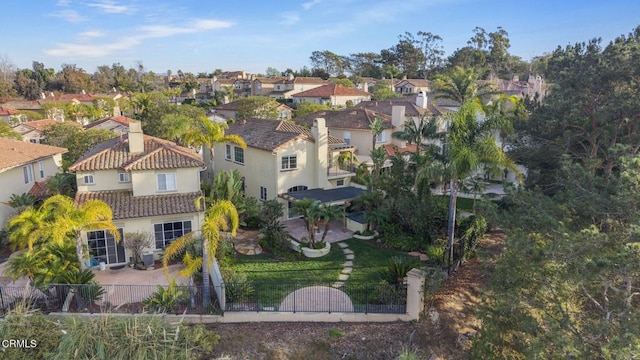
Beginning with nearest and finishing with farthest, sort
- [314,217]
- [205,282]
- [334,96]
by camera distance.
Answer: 1. [205,282]
2. [314,217]
3. [334,96]

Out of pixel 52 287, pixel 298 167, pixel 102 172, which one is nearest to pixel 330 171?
pixel 298 167

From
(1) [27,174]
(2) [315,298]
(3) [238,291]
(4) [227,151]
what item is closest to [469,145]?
(2) [315,298]

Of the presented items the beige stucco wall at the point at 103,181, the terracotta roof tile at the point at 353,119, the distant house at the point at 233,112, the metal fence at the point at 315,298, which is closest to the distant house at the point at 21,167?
the beige stucco wall at the point at 103,181

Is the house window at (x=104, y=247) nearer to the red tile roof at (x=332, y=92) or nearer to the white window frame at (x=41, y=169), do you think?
the white window frame at (x=41, y=169)

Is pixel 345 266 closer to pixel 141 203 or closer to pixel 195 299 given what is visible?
pixel 195 299

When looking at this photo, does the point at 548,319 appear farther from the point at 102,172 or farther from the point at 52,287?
the point at 102,172

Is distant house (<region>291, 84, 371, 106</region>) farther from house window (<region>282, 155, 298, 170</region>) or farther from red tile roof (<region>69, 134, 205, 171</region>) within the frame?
red tile roof (<region>69, 134, 205, 171</region>)
